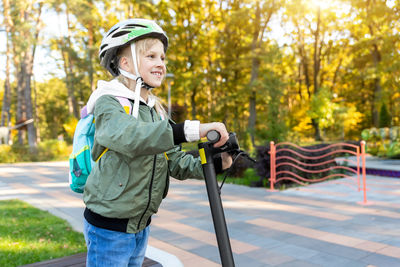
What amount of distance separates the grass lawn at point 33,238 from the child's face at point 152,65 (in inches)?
119

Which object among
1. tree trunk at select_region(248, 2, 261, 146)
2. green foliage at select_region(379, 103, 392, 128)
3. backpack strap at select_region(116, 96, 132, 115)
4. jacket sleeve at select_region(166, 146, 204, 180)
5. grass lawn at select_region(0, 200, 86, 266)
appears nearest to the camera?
backpack strap at select_region(116, 96, 132, 115)

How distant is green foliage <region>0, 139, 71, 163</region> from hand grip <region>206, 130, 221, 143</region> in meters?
19.5

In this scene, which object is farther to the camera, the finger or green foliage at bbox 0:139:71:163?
green foliage at bbox 0:139:71:163

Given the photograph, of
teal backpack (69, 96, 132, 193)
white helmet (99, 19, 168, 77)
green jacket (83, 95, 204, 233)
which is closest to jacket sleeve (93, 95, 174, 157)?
green jacket (83, 95, 204, 233)

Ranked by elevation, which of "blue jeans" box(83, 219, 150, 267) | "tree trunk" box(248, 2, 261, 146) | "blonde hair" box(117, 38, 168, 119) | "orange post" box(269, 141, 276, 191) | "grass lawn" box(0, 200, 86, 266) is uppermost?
"tree trunk" box(248, 2, 261, 146)

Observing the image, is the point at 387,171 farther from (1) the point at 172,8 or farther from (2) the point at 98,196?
(1) the point at 172,8

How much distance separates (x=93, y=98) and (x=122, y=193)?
Result: 0.45 meters

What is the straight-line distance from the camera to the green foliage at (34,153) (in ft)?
60.5

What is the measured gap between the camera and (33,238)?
182 inches

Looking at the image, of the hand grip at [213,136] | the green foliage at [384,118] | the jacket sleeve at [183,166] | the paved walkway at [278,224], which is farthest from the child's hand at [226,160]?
the green foliage at [384,118]

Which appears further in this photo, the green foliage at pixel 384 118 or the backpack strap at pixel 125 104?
the green foliage at pixel 384 118

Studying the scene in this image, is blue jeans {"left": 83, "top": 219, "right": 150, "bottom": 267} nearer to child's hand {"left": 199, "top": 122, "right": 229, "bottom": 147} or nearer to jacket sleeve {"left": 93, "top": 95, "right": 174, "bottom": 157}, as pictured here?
jacket sleeve {"left": 93, "top": 95, "right": 174, "bottom": 157}

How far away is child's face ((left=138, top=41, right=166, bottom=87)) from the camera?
170 centimetres

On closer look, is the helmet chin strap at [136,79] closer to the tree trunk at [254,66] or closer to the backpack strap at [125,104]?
the backpack strap at [125,104]
